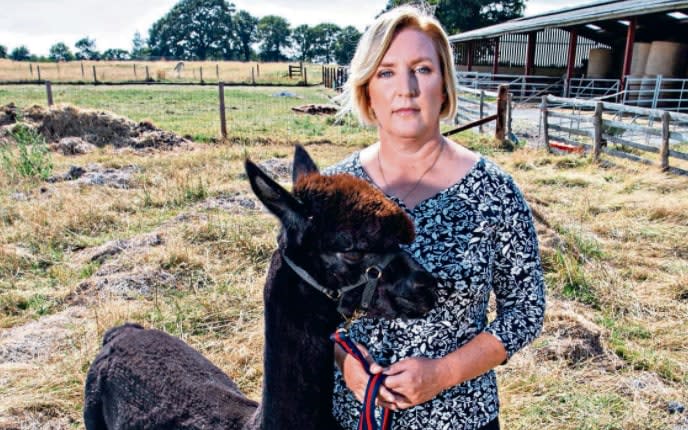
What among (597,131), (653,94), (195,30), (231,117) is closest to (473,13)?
(653,94)

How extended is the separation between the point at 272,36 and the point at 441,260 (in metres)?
111

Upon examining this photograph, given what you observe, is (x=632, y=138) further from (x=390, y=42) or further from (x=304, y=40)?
(x=304, y=40)

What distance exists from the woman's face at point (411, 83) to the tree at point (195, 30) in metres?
108

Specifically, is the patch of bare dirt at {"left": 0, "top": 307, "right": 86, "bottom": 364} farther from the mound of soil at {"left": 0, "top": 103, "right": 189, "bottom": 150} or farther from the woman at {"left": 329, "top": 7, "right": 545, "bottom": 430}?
the mound of soil at {"left": 0, "top": 103, "right": 189, "bottom": 150}

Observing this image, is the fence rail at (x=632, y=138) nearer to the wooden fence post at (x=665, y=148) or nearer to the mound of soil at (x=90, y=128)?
the wooden fence post at (x=665, y=148)

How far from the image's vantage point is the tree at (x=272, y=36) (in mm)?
105062

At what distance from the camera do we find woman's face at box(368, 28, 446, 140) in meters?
1.64

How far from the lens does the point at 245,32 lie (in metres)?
106

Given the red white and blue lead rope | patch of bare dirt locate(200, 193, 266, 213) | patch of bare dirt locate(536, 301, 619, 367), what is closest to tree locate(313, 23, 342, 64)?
patch of bare dirt locate(200, 193, 266, 213)

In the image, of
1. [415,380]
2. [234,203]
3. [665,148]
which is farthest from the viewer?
[665,148]

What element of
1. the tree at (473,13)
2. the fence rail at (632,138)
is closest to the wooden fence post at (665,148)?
the fence rail at (632,138)

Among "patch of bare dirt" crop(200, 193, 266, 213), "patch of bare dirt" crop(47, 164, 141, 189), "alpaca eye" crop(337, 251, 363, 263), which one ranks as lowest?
"patch of bare dirt" crop(200, 193, 266, 213)

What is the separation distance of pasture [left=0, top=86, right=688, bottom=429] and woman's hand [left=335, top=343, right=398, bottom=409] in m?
1.89

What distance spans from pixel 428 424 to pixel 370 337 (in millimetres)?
307
